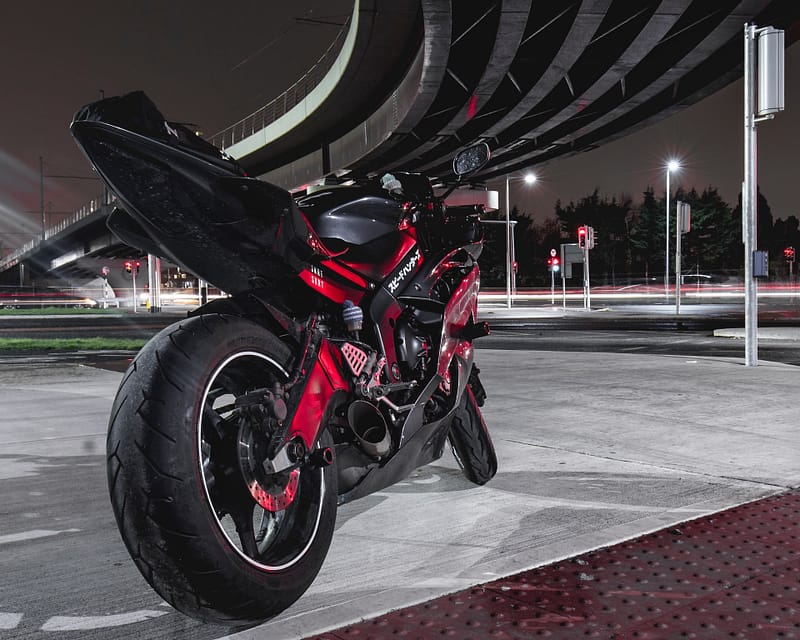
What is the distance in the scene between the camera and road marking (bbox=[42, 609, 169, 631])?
8.19 ft

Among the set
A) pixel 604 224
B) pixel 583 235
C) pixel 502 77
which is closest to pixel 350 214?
pixel 502 77

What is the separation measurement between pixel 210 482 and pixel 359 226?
1251mm

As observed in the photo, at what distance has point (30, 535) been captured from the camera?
11.4 feet

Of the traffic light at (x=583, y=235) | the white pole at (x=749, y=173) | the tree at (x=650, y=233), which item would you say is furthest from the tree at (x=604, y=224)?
the white pole at (x=749, y=173)

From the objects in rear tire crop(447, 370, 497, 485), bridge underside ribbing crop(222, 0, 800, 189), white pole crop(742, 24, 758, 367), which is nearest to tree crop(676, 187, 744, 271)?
bridge underside ribbing crop(222, 0, 800, 189)

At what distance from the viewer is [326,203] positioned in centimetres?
312

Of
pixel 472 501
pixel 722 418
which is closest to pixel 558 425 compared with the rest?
pixel 722 418

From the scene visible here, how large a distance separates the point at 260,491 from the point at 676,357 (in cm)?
1050

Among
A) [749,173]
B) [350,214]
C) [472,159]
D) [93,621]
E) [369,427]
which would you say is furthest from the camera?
[749,173]

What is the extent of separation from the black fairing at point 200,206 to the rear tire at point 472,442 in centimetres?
162

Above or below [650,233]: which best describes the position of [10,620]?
below

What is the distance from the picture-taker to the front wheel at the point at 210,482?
2119mm

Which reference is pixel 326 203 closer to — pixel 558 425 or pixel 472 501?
pixel 472 501

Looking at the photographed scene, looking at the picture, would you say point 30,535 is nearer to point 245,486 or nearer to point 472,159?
point 245,486
